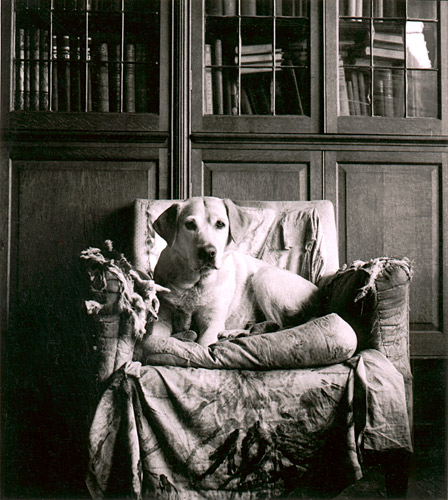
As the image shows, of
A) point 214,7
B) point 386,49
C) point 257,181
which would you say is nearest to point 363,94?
point 386,49

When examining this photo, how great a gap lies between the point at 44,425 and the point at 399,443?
1382 mm

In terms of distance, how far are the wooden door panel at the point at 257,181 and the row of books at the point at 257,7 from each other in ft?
2.11

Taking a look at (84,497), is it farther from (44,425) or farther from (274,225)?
(274,225)

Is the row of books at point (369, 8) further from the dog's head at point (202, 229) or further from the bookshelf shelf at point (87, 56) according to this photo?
the dog's head at point (202, 229)

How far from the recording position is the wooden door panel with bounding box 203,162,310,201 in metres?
2.44

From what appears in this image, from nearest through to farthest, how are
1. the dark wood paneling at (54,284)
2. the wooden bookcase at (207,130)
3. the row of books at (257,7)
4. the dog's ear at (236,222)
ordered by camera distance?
the dog's ear at (236,222), the dark wood paneling at (54,284), the wooden bookcase at (207,130), the row of books at (257,7)

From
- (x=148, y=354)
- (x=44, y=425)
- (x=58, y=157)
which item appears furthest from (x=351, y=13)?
(x=44, y=425)

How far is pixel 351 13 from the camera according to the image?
2.52 m

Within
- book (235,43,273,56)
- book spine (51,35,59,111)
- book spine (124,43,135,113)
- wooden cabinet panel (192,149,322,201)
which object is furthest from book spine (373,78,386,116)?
book spine (51,35,59,111)

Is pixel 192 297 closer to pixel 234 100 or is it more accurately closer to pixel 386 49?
pixel 234 100

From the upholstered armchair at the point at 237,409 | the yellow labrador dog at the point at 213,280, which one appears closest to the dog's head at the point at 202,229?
the yellow labrador dog at the point at 213,280

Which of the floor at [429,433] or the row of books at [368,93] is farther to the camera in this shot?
the row of books at [368,93]

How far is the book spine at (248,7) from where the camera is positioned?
8.21ft

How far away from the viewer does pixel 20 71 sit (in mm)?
2432
